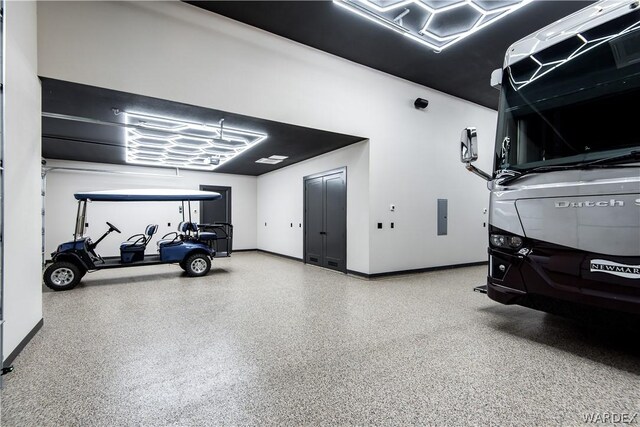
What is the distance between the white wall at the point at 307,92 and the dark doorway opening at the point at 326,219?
0.83 meters

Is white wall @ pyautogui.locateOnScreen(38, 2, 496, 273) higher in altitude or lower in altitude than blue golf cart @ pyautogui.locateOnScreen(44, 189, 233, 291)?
higher

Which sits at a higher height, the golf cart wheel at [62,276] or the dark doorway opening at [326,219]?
the dark doorway opening at [326,219]

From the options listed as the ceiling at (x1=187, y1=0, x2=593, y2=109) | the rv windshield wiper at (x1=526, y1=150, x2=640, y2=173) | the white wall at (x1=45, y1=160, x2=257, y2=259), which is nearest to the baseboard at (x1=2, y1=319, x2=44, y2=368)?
the ceiling at (x1=187, y1=0, x2=593, y2=109)

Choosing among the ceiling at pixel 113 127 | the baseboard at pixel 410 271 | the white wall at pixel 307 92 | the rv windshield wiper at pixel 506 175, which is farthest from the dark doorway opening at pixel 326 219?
the rv windshield wiper at pixel 506 175

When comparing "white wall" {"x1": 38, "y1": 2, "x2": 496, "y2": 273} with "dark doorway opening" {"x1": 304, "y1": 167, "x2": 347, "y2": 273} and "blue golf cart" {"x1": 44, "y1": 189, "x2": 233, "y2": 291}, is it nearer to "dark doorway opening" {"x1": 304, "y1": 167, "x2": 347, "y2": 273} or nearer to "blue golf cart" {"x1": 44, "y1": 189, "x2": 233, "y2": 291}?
"dark doorway opening" {"x1": 304, "y1": 167, "x2": 347, "y2": 273}

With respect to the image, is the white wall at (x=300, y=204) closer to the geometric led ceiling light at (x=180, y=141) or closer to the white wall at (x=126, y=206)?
the white wall at (x=126, y=206)

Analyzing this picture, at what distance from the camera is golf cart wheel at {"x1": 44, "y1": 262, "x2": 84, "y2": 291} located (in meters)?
4.93

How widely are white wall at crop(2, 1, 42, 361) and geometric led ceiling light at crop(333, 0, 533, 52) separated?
3268 mm

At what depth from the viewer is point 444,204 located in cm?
670

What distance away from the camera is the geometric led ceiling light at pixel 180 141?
5.12 meters

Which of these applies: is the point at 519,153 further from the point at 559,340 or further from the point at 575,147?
the point at 559,340

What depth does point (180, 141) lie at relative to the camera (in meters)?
6.45

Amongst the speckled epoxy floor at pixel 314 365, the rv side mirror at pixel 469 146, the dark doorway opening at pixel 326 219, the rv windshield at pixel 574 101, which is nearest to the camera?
the speckled epoxy floor at pixel 314 365

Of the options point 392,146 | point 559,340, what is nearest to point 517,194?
point 559,340
